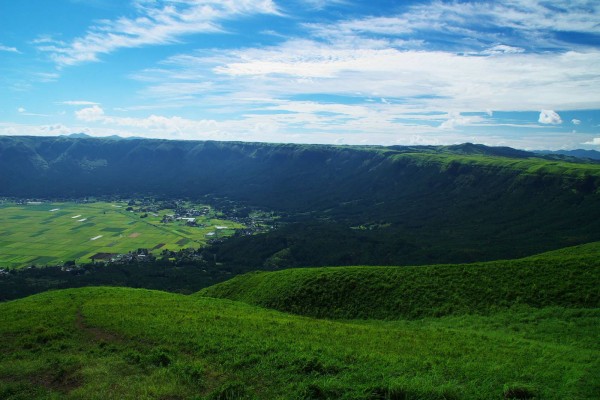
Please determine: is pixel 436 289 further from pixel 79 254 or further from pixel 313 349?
pixel 79 254

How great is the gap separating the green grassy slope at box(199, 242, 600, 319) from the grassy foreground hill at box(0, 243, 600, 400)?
0.24 metres

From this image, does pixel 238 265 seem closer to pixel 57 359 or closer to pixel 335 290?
pixel 335 290

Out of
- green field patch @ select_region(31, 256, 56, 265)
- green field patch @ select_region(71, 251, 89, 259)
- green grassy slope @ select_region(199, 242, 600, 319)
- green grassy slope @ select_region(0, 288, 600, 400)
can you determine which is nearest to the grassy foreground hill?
green grassy slope @ select_region(0, 288, 600, 400)

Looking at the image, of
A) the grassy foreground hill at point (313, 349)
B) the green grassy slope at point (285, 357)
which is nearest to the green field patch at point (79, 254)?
the grassy foreground hill at point (313, 349)

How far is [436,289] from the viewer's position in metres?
43.3

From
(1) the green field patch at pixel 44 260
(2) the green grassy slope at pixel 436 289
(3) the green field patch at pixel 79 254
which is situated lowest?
(1) the green field patch at pixel 44 260

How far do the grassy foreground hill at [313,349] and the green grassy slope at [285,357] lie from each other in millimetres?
89

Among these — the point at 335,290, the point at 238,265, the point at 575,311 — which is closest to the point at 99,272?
the point at 238,265

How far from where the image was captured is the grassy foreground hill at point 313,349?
18.7 m

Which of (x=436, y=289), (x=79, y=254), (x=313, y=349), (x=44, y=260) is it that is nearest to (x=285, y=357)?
(x=313, y=349)

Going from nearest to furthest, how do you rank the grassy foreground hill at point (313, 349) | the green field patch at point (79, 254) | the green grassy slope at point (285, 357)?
the green grassy slope at point (285, 357) → the grassy foreground hill at point (313, 349) → the green field patch at point (79, 254)

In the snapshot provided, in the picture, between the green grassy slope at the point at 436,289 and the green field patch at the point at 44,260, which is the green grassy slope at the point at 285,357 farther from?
the green field patch at the point at 44,260

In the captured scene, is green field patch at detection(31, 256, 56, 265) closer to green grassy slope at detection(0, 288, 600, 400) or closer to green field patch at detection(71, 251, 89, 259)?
green field patch at detection(71, 251, 89, 259)

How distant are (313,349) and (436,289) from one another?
24.6 m
